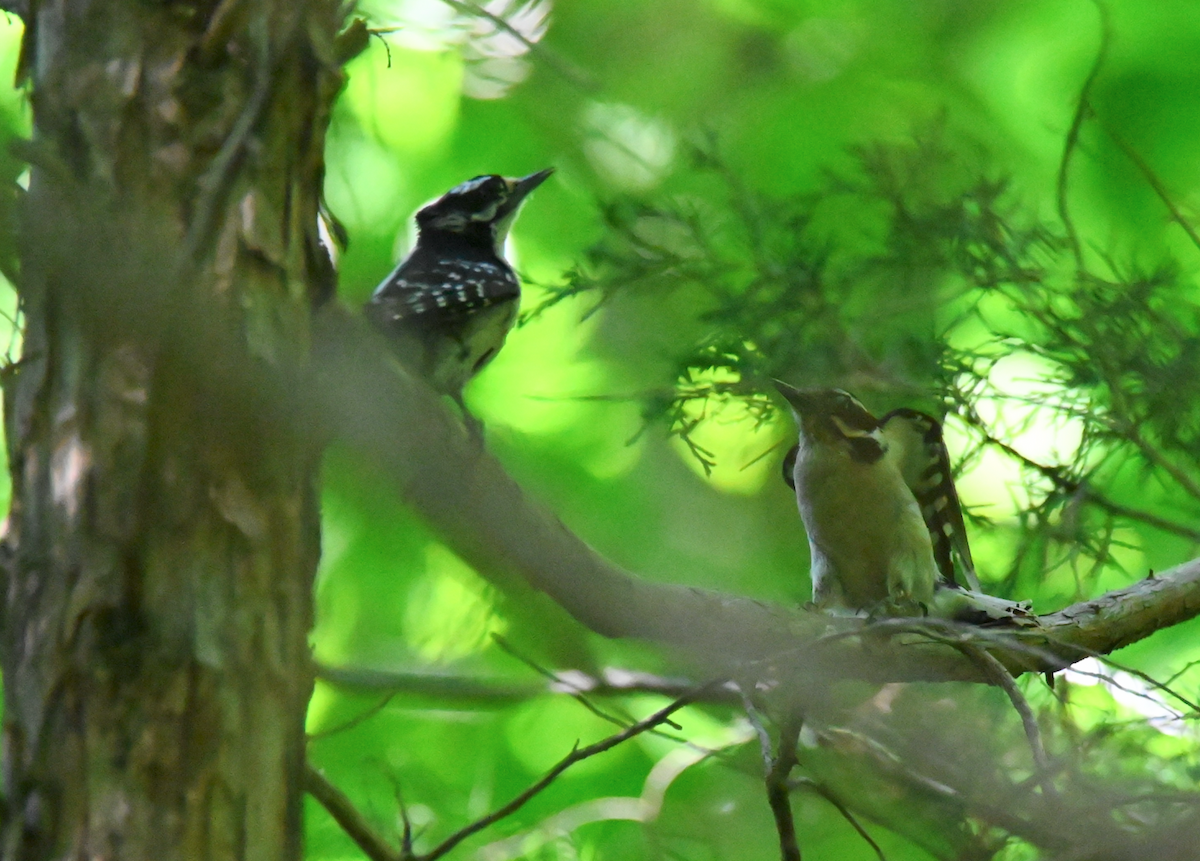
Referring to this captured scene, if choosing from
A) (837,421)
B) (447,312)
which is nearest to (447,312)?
(447,312)

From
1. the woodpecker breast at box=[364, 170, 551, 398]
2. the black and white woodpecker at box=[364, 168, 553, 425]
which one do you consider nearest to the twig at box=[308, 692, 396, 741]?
the black and white woodpecker at box=[364, 168, 553, 425]

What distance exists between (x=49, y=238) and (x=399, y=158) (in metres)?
3.67

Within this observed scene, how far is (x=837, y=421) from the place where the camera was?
314 cm

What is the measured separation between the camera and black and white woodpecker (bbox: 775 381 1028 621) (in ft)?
10.1

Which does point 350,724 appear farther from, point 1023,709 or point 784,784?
point 1023,709

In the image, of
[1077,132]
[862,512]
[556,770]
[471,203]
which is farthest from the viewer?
[471,203]

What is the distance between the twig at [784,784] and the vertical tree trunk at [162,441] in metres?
0.75

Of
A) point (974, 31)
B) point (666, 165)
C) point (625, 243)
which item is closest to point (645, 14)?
point (666, 165)

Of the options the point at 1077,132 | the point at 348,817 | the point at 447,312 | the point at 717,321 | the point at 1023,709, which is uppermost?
the point at 1077,132

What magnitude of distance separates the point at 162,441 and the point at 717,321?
1.96 metres

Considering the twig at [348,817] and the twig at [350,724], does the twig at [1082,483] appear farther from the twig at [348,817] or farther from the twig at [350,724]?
the twig at [348,817]

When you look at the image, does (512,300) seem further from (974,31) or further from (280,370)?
(974,31)

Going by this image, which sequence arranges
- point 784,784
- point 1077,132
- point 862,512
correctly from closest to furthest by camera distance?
point 784,784
point 862,512
point 1077,132

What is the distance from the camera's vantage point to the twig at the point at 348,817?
6.85 feet
